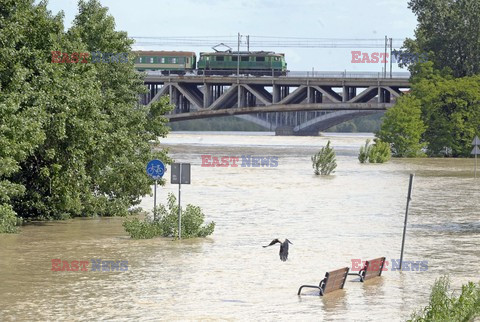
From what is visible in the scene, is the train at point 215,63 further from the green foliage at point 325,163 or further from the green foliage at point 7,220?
the green foliage at point 7,220

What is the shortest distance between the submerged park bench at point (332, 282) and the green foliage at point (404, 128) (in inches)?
2913

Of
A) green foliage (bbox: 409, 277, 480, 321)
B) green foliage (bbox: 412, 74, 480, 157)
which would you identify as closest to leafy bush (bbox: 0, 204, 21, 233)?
green foliage (bbox: 409, 277, 480, 321)

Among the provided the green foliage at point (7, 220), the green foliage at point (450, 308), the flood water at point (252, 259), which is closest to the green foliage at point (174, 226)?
the flood water at point (252, 259)

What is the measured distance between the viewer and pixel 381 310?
20031mm

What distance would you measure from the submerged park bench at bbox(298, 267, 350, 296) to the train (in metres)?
100

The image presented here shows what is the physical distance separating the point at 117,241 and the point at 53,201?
15.7 feet

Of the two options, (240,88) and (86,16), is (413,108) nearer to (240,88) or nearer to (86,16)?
(240,88)

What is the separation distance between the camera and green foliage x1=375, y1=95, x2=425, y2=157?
94.9m

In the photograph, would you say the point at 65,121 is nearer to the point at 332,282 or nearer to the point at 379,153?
the point at 332,282

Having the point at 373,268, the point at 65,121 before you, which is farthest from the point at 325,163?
the point at 373,268

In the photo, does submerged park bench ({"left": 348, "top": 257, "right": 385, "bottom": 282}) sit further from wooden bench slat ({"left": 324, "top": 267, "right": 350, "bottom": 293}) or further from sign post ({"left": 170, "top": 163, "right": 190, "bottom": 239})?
sign post ({"left": 170, "top": 163, "right": 190, "bottom": 239})

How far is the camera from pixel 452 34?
102062 mm

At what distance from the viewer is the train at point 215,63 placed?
124 m

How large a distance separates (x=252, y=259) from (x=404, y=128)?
6962 centimetres
